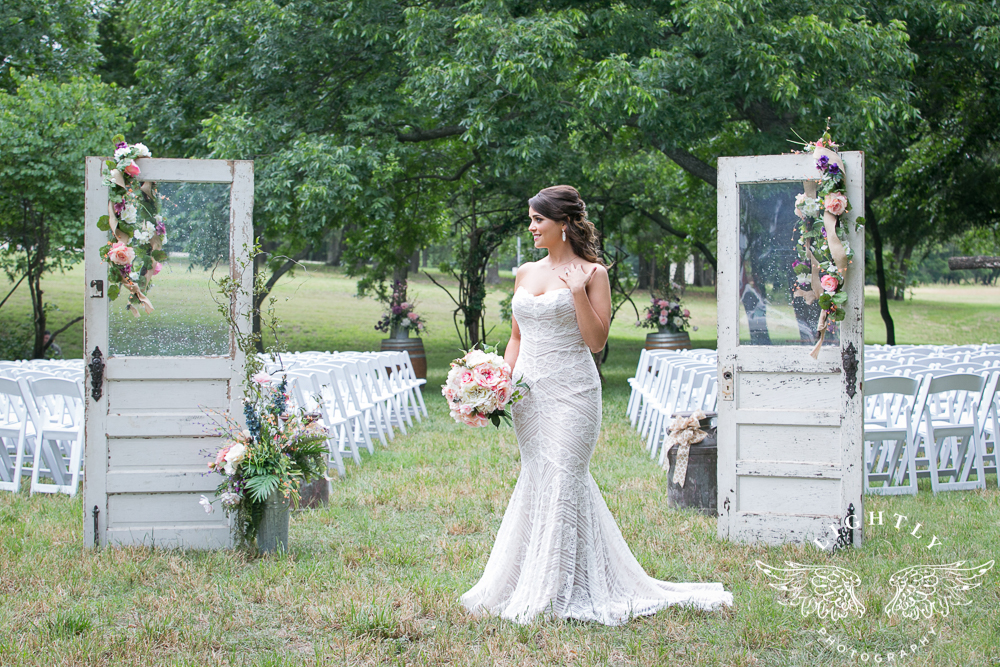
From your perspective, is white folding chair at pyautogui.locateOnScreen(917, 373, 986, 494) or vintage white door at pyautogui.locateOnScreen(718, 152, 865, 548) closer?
vintage white door at pyautogui.locateOnScreen(718, 152, 865, 548)

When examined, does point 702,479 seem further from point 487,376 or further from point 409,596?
point 487,376

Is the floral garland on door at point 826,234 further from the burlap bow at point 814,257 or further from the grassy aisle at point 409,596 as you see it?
the grassy aisle at point 409,596

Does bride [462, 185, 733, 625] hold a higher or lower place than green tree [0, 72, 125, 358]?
lower

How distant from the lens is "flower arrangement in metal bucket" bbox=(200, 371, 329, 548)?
475cm

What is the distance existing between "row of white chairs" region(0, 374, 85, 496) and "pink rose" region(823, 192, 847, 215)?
5157 mm

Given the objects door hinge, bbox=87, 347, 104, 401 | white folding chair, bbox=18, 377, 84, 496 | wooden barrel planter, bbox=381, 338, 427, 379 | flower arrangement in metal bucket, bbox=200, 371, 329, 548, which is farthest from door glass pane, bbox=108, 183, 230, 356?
wooden barrel planter, bbox=381, 338, 427, 379

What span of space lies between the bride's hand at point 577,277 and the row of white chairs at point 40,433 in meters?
4.20

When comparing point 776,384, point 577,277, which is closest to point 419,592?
point 577,277

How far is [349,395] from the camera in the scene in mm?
8578

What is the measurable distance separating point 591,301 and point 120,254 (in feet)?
8.83

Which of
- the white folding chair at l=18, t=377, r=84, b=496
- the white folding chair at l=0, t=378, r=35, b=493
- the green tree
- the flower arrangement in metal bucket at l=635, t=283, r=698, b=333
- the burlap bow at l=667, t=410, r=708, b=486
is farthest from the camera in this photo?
the flower arrangement in metal bucket at l=635, t=283, r=698, b=333

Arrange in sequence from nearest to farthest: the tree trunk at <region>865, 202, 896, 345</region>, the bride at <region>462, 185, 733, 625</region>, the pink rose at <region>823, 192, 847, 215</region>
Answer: the bride at <region>462, 185, 733, 625</region>, the pink rose at <region>823, 192, 847, 215</region>, the tree trunk at <region>865, 202, 896, 345</region>
